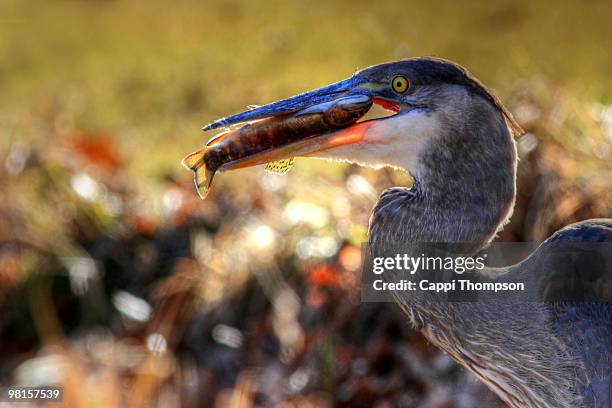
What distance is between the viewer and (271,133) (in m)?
2.94

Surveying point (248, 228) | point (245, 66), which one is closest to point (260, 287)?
point (248, 228)

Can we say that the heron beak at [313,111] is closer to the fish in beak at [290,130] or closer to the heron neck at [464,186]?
the fish in beak at [290,130]

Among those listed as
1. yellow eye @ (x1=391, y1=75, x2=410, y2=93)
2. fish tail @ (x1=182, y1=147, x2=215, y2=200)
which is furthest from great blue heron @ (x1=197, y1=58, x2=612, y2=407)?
fish tail @ (x1=182, y1=147, x2=215, y2=200)

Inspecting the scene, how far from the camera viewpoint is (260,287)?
556cm

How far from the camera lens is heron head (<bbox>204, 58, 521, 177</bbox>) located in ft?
9.64

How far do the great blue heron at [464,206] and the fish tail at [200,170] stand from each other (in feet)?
0.37

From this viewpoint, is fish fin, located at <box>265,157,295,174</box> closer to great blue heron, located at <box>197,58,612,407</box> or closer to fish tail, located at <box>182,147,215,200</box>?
great blue heron, located at <box>197,58,612,407</box>

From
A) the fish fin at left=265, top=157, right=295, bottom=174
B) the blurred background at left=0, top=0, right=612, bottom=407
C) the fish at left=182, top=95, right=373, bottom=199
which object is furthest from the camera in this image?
the blurred background at left=0, top=0, right=612, bottom=407

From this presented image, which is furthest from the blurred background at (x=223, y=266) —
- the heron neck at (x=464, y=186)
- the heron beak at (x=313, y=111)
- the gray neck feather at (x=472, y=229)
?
the heron beak at (x=313, y=111)

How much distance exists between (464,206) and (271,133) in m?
0.61

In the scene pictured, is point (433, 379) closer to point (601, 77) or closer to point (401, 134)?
point (401, 134)

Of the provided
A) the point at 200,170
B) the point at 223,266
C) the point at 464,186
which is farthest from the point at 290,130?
the point at 223,266

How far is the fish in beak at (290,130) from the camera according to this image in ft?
9.59

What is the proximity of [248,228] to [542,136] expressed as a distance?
1.77 m
